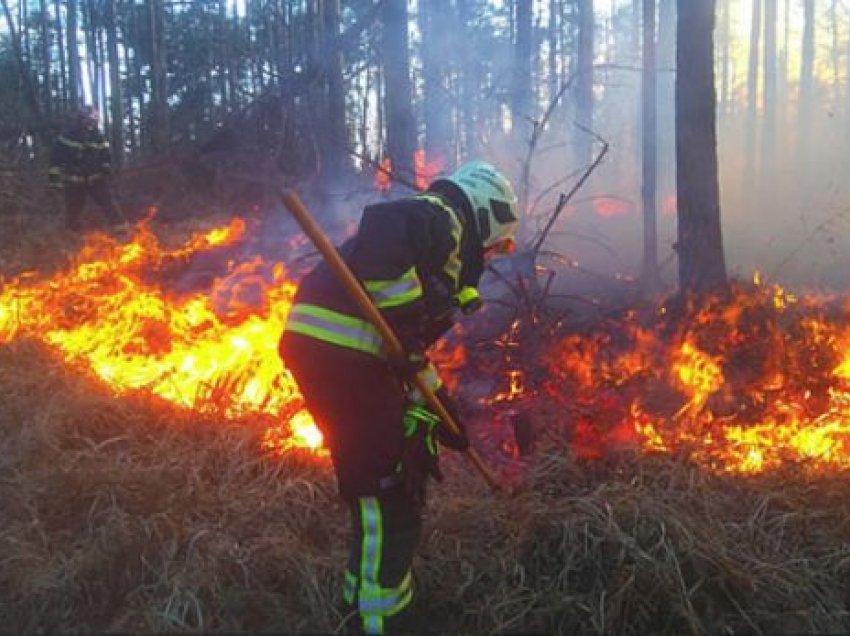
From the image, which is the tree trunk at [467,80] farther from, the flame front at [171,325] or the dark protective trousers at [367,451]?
the dark protective trousers at [367,451]

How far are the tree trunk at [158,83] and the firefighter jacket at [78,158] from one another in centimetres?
451

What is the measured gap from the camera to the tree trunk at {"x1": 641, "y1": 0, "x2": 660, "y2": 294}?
440 inches

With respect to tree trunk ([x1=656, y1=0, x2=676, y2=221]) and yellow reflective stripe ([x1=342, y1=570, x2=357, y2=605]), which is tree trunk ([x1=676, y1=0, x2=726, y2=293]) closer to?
yellow reflective stripe ([x1=342, y1=570, x2=357, y2=605])

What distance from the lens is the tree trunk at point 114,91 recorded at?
18797 millimetres

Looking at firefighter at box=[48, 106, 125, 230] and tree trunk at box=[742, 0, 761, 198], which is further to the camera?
tree trunk at box=[742, 0, 761, 198]

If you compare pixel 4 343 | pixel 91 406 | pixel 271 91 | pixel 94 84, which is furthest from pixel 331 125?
pixel 94 84

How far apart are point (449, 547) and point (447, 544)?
0.02m

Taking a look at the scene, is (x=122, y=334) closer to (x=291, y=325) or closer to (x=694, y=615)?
(x=291, y=325)

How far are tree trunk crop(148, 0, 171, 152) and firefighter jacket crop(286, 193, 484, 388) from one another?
14.6 meters

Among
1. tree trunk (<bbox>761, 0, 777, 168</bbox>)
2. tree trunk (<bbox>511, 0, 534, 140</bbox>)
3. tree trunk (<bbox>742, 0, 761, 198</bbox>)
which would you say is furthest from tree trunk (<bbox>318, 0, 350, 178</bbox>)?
tree trunk (<bbox>742, 0, 761, 198</bbox>)

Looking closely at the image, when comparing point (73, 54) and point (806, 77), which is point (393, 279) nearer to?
point (73, 54)

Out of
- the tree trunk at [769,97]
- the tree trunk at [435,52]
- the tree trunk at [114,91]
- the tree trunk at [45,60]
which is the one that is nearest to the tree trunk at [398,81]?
the tree trunk at [435,52]

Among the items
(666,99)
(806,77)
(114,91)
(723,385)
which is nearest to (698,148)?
(723,385)

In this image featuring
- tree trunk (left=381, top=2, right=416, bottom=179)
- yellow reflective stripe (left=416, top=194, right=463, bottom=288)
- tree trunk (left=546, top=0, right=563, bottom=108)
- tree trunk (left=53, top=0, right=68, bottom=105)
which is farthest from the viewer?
tree trunk (left=546, top=0, right=563, bottom=108)
